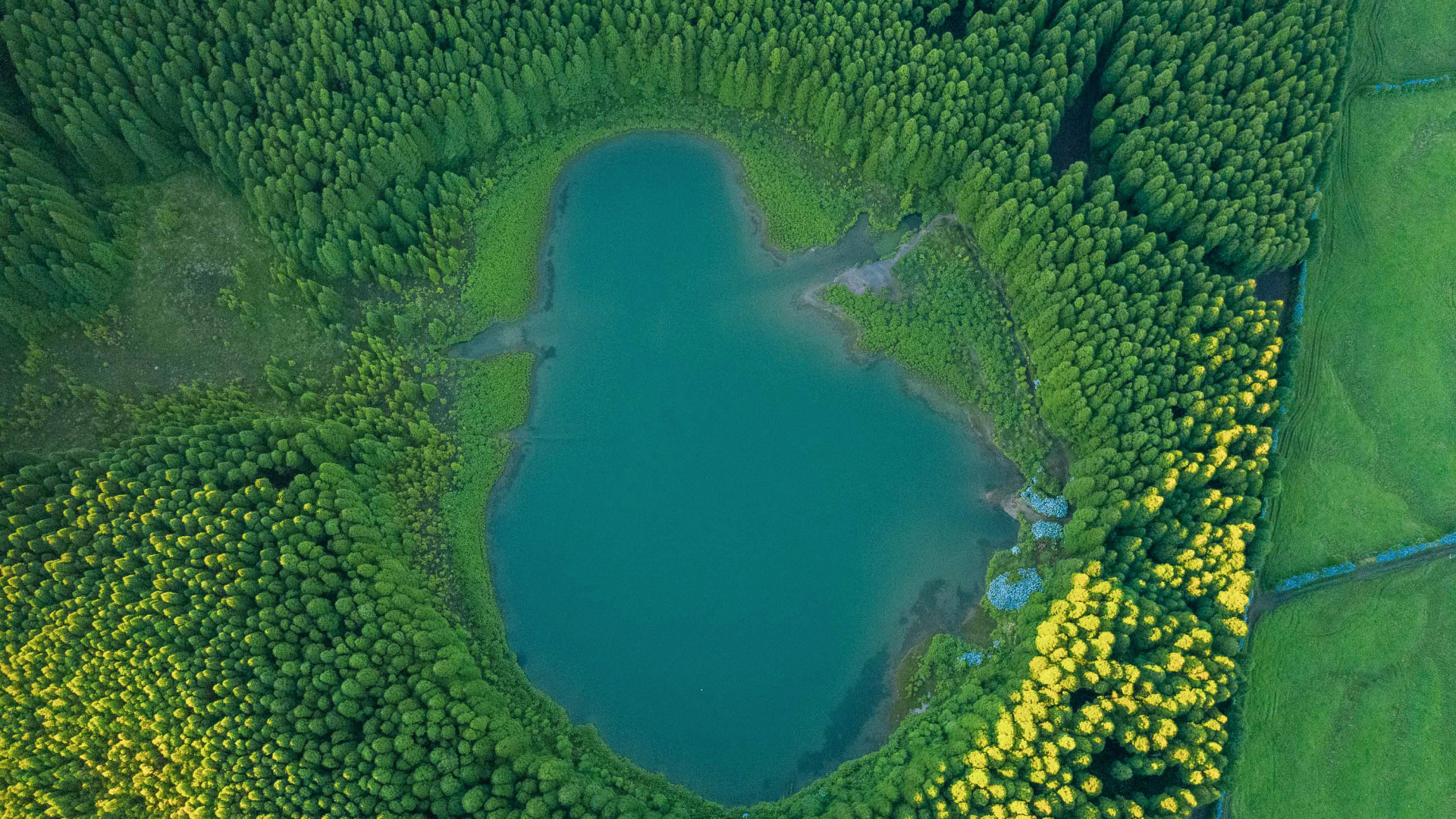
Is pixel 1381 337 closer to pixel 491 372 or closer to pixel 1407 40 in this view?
pixel 1407 40

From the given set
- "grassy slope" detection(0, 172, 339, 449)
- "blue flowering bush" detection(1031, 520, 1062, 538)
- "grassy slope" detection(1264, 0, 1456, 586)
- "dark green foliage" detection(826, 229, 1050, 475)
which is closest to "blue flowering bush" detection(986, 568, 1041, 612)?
"blue flowering bush" detection(1031, 520, 1062, 538)

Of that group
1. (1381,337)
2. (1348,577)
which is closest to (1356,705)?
(1348,577)

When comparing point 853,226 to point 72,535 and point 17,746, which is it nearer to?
point 72,535

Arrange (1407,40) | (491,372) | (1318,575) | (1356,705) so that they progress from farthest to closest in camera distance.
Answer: (1407,40) < (491,372) < (1318,575) < (1356,705)

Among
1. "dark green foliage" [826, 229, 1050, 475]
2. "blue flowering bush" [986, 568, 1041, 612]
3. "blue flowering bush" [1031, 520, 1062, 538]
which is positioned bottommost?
"blue flowering bush" [986, 568, 1041, 612]

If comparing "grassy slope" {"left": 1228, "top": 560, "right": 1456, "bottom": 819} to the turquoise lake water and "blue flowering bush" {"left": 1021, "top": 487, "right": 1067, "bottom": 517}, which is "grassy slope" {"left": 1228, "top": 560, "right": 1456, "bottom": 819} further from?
the turquoise lake water

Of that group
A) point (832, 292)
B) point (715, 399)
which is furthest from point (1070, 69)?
point (715, 399)
